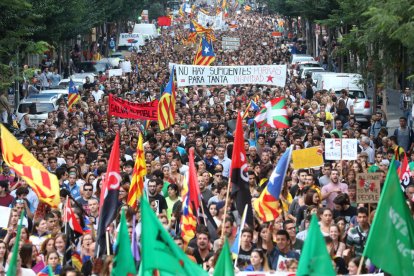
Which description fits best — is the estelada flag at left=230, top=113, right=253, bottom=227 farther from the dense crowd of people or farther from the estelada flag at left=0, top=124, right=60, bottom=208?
the estelada flag at left=0, top=124, right=60, bottom=208

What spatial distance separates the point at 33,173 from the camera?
1545 cm

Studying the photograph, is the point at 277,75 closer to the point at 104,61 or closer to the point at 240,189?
the point at 240,189

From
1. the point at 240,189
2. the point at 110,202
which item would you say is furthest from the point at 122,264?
the point at 240,189

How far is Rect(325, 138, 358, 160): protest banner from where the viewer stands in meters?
20.2

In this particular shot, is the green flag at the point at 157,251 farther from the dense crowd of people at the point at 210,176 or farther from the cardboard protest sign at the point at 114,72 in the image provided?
the cardboard protest sign at the point at 114,72

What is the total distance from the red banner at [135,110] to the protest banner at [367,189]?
33.1 feet

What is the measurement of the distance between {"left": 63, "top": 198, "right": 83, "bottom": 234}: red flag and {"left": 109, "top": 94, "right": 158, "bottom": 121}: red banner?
10437 millimetres

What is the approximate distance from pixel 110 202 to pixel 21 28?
52.8ft

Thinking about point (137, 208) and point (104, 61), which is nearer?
point (137, 208)

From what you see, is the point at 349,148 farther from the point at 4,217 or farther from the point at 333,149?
the point at 4,217

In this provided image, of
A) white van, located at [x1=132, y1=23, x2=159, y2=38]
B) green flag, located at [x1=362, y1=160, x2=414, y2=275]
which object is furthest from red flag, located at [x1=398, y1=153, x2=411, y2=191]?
white van, located at [x1=132, y1=23, x2=159, y2=38]

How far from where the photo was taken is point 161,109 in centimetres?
2594

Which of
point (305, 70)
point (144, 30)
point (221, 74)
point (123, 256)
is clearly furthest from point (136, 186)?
point (144, 30)

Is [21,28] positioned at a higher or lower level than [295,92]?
higher
